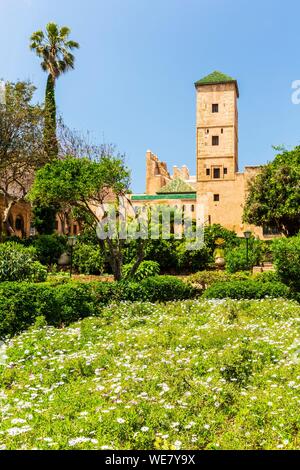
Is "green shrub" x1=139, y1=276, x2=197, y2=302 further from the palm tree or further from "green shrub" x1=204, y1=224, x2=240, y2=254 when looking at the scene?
the palm tree

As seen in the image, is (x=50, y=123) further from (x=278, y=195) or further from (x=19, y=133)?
(x=278, y=195)

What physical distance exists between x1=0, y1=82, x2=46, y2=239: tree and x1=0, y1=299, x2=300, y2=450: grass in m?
20.2

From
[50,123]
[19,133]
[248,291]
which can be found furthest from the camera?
[50,123]

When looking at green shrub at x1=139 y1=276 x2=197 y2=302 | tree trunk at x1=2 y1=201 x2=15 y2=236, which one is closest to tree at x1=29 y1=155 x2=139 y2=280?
green shrub at x1=139 y1=276 x2=197 y2=302

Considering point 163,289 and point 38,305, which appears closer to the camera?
point 38,305

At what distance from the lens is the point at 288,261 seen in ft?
48.0

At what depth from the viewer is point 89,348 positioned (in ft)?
27.4

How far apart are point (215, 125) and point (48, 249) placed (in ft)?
72.6

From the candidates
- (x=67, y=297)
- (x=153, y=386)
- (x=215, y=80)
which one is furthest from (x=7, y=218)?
(x=153, y=386)

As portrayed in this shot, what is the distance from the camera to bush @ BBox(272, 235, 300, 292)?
1445 centimetres

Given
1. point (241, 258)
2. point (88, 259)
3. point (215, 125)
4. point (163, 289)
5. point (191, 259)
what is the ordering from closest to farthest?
1. point (163, 289)
2. point (241, 258)
3. point (88, 259)
4. point (191, 259)
5. point (215, 125)

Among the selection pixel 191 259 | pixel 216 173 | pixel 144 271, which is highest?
pixel 216 173

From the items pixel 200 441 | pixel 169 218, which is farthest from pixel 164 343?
pixel 169 218
